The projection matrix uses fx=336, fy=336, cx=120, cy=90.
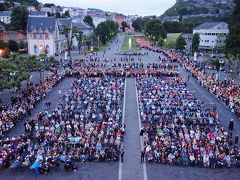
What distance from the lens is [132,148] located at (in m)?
27.4

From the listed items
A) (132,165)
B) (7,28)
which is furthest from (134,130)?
(7,28)

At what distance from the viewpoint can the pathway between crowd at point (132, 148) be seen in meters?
23.2

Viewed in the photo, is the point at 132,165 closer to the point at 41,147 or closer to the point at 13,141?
the point at 41,147

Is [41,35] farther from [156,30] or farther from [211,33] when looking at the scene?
[156,30]

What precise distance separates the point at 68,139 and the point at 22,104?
1330 centimetres

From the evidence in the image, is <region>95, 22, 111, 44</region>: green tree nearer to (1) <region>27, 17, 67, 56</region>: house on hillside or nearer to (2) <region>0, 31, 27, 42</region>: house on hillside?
(2) <region>0, 31, 27, 42</region>: house on hillside

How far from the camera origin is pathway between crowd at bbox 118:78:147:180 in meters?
23.2

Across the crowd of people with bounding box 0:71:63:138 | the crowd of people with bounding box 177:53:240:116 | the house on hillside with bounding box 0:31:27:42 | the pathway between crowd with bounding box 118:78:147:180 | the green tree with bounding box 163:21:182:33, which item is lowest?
the pathway between crowd with bounding box 118:78:147:180

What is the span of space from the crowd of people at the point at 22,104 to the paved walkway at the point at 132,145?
11.2 m

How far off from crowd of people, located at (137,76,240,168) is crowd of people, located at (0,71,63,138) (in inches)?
504

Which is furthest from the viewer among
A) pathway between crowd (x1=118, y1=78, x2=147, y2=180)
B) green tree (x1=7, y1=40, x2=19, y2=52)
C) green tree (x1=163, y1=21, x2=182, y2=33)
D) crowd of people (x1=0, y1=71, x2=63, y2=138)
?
green tree (x1=163, y1=21, x2=182, y2=33)

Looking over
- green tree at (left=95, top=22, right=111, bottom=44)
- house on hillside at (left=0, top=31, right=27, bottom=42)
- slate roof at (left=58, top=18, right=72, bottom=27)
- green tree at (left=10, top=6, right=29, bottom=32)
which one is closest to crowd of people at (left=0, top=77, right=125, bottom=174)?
house on hillside at (left=0, top=31, right=27, bottom=42)

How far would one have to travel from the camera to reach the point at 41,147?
85.7ft

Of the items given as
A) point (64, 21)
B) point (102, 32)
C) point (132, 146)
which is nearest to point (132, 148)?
point (132, 146)
